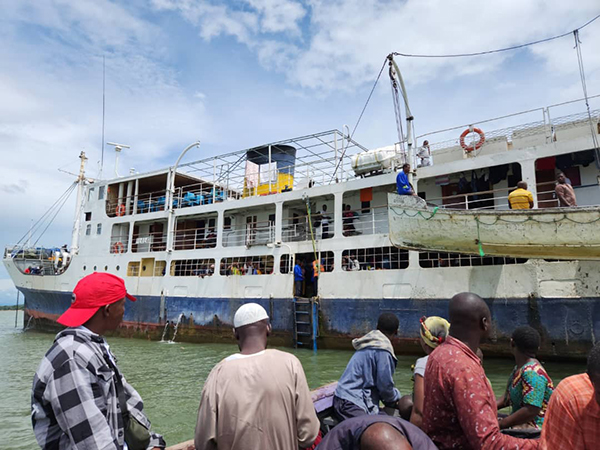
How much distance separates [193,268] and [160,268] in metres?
1.69

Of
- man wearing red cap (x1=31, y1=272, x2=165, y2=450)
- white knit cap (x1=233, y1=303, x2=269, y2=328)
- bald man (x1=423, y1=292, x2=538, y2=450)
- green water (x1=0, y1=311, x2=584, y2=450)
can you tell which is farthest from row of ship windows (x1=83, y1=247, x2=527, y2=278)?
man wearing red cap (x1=31, y1=272, x2=165, y2=450)

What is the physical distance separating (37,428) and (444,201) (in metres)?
12.3

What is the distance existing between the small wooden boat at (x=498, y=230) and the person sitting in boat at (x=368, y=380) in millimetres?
5614

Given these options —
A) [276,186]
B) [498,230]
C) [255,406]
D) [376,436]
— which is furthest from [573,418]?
[276,186]

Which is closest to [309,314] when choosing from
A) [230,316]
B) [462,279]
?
[230,316]

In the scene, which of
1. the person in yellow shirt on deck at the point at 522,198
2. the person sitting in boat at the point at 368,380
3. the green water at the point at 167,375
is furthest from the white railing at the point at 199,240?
the person sitting in boat at the point at 368,380

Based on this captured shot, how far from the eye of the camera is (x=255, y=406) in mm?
1966

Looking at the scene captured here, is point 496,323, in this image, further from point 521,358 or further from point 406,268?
point 521,358

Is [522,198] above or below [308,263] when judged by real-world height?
above

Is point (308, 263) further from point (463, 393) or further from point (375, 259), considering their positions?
point (463, 393)

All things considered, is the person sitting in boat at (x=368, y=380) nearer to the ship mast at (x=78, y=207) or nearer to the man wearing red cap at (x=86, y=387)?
the man wearing red cap at (x=86, y=387)

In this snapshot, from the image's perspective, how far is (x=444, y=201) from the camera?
12547 mm

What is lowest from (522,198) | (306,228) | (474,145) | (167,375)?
(167,375)

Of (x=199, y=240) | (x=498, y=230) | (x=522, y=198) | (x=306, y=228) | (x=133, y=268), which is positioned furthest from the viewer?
(x=133, y=268)
